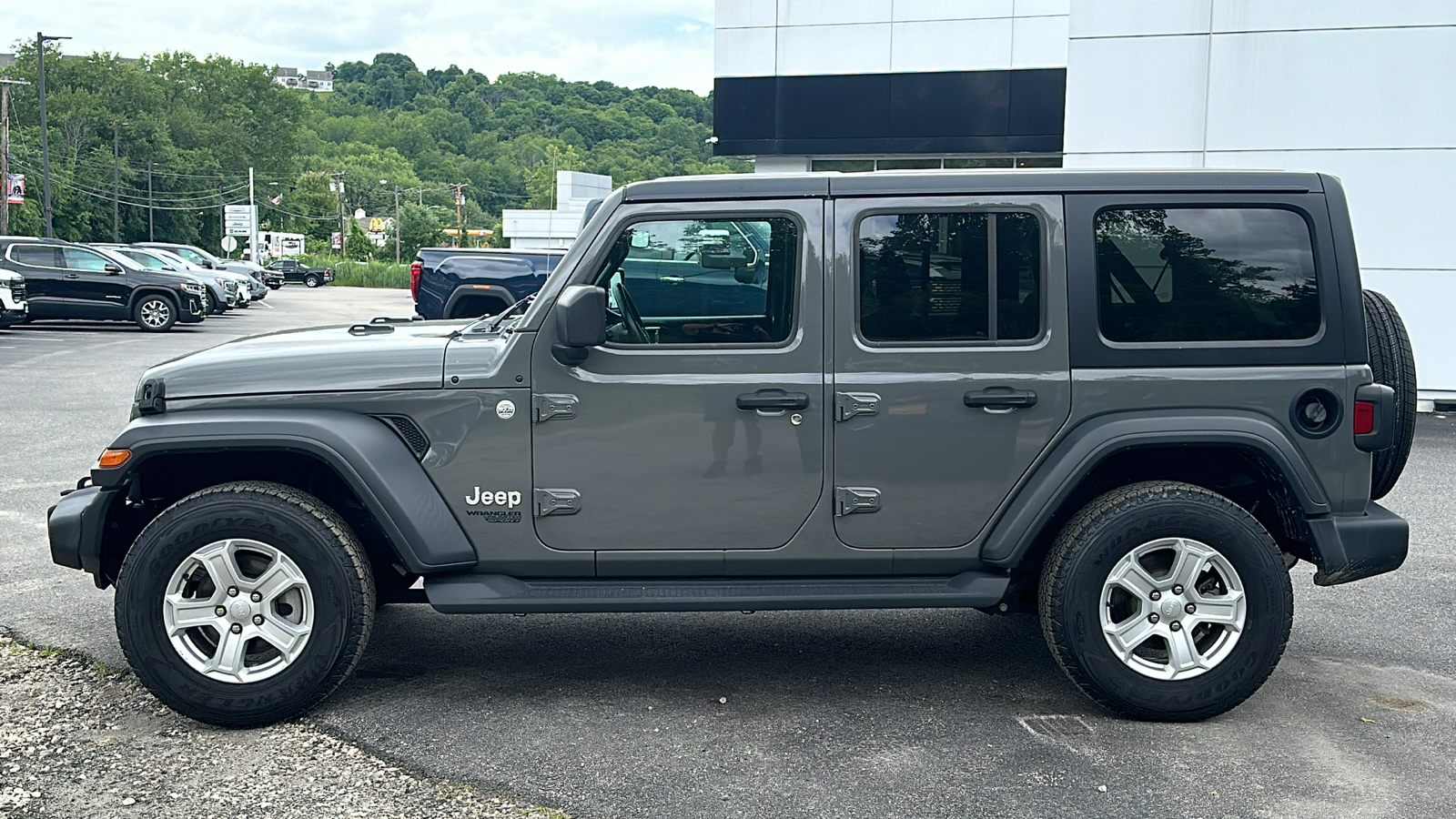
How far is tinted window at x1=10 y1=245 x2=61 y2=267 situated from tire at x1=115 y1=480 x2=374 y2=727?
74.4ft

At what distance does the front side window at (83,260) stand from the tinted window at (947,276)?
23557mm

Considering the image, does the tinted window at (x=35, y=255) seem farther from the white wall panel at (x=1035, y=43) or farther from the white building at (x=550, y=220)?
the white building at (x=550, y=220)

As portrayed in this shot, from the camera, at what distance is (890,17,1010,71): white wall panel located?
90.0 feet

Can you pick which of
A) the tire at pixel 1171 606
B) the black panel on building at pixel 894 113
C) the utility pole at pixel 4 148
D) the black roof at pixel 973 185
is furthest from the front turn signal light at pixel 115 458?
the utility pole at pixel 4 148

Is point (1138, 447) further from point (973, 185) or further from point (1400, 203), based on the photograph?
point (1400, 203)

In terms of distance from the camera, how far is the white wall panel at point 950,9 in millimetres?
27344

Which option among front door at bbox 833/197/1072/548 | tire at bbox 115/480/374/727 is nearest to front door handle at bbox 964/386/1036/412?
front door at bbox 833/197/1072/548

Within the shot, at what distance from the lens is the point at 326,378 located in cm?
464

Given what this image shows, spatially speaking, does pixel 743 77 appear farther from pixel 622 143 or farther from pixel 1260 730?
pixel 622 143

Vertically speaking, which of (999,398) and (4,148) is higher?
(4,148)

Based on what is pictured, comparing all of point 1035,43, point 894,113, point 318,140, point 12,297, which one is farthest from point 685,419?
point 318,140

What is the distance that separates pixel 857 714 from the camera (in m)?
4.74

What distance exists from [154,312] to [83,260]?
1.64m

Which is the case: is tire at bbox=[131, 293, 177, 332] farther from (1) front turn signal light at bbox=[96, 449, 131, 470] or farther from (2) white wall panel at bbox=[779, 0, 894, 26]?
(1) front turn signal light at bbox=[96, 449, 131, 470]
